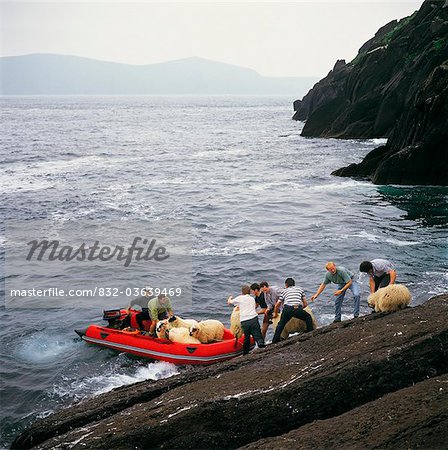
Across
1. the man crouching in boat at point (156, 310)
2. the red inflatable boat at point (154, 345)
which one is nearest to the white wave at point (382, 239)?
the red inflatable boat at point (154, 345)

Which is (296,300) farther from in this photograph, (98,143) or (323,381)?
(98,143)

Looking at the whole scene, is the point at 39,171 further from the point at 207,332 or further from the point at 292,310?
the point at 292,310

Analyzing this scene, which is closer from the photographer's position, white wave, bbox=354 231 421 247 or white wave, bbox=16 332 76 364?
white wave, bbox=16 332 76 364

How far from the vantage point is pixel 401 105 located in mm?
56938

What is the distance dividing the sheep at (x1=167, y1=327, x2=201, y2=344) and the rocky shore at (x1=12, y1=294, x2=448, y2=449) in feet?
15.7

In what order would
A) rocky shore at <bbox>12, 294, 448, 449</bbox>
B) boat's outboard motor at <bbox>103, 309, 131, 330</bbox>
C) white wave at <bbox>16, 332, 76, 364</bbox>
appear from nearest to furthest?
rocky shore at <bbox>12, 294, 448, 449</bbox> < white wave at <bbox>16, 332, 76, 364</bbox> < boat's outboard motor at <bbox>103, 309, 131, 330</bbox>

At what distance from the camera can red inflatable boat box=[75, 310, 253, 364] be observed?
641 inches

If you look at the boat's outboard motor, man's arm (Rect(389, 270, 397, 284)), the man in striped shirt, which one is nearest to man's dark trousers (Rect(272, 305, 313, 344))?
the man in striped shirt

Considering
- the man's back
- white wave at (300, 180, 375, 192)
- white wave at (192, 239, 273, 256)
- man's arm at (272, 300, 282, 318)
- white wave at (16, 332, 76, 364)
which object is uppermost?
the man's back

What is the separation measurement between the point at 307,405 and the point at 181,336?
24.6 ft

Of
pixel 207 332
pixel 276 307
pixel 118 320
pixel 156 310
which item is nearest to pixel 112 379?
pixel 156 310

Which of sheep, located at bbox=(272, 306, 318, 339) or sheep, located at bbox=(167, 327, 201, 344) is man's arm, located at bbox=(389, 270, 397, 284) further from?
sheep, located at bbox=(167, 327, 201, 344)

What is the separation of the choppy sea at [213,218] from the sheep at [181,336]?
920 millimetres

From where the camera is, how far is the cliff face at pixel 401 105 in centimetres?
3878
